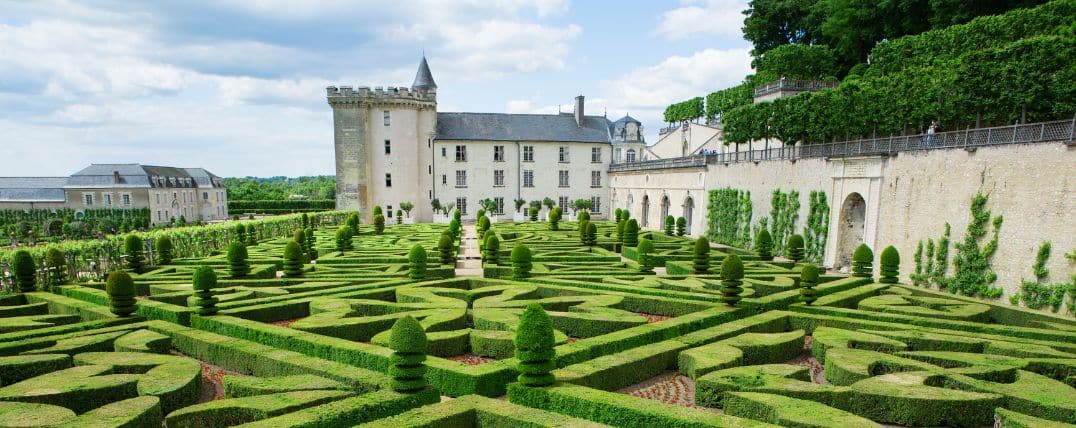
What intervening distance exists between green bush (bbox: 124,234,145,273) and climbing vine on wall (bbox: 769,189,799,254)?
3107cm

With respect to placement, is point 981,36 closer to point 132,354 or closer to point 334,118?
point 132,354

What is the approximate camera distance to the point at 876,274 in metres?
24.5

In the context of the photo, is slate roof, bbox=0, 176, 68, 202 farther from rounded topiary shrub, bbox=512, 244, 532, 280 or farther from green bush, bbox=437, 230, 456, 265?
rounded topiary shrub, bbox=512, 244, 532, 280

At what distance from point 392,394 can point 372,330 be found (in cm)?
437

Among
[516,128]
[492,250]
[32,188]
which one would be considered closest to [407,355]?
[492,250]

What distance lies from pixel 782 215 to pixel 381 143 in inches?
1387

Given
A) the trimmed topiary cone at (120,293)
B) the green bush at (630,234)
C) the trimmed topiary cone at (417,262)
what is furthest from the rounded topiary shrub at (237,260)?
the green bush at (630,234)

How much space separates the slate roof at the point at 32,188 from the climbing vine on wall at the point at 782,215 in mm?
75489

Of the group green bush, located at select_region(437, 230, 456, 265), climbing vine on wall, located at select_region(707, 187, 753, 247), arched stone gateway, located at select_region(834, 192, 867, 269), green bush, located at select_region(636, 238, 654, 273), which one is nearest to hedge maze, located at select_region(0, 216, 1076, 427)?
green bush, located at select_region(636, 238, 654, 273)

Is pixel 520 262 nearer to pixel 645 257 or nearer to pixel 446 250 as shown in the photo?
pixel 446 250

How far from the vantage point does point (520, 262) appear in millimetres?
18344

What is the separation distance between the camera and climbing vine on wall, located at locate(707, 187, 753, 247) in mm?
35531

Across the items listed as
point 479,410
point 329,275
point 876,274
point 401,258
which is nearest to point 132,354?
point 479,410

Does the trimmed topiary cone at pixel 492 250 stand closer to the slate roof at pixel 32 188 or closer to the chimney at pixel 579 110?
the chimney at pixel 579 110
